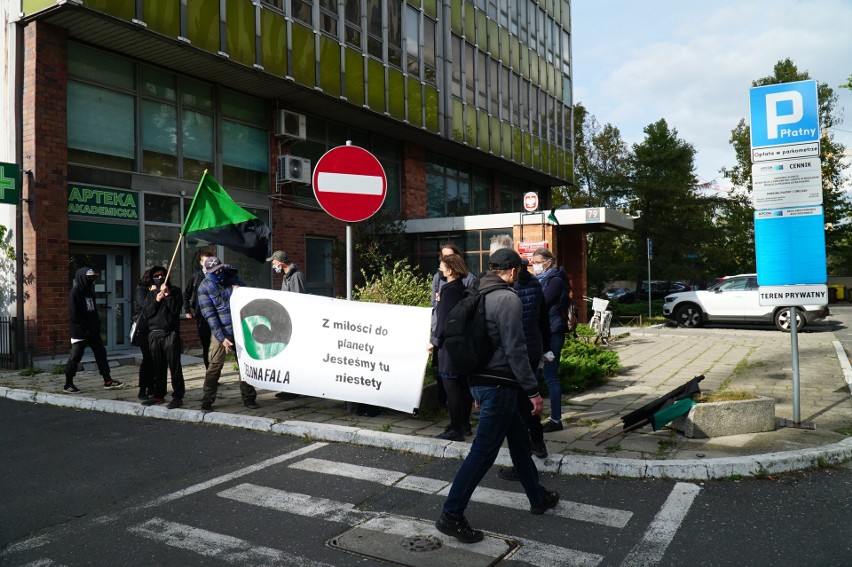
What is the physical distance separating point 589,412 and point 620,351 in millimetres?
6749

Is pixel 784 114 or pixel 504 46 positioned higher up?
pixel 504 46

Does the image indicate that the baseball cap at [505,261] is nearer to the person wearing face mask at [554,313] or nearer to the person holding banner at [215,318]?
the person wearing face mask at [554,313]

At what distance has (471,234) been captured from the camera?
2027 centimetres

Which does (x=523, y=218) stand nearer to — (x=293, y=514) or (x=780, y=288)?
(x=780, y=288)

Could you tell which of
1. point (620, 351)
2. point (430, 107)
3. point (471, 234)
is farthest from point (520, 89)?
point (620, 351)

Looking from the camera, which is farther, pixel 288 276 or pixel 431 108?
pixel 431 108

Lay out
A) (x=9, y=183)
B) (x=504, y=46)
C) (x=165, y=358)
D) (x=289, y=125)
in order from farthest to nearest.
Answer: (x=504, y=46)
(x=289, y=125)
(x=9, y=183)
(x=165, y=358)

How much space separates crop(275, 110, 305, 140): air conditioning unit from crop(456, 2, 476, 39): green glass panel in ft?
29.2

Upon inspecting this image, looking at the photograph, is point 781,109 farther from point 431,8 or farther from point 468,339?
point 431,8

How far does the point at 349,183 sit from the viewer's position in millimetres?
7004

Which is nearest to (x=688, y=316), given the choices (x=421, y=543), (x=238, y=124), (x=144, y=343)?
(x=238, y=124)

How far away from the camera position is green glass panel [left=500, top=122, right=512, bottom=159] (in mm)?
24922

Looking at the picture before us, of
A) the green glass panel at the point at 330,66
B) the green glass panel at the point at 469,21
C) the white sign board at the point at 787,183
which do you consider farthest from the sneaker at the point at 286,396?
the green glass panel at the point at 469,21

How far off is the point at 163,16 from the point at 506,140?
15.2 meters
